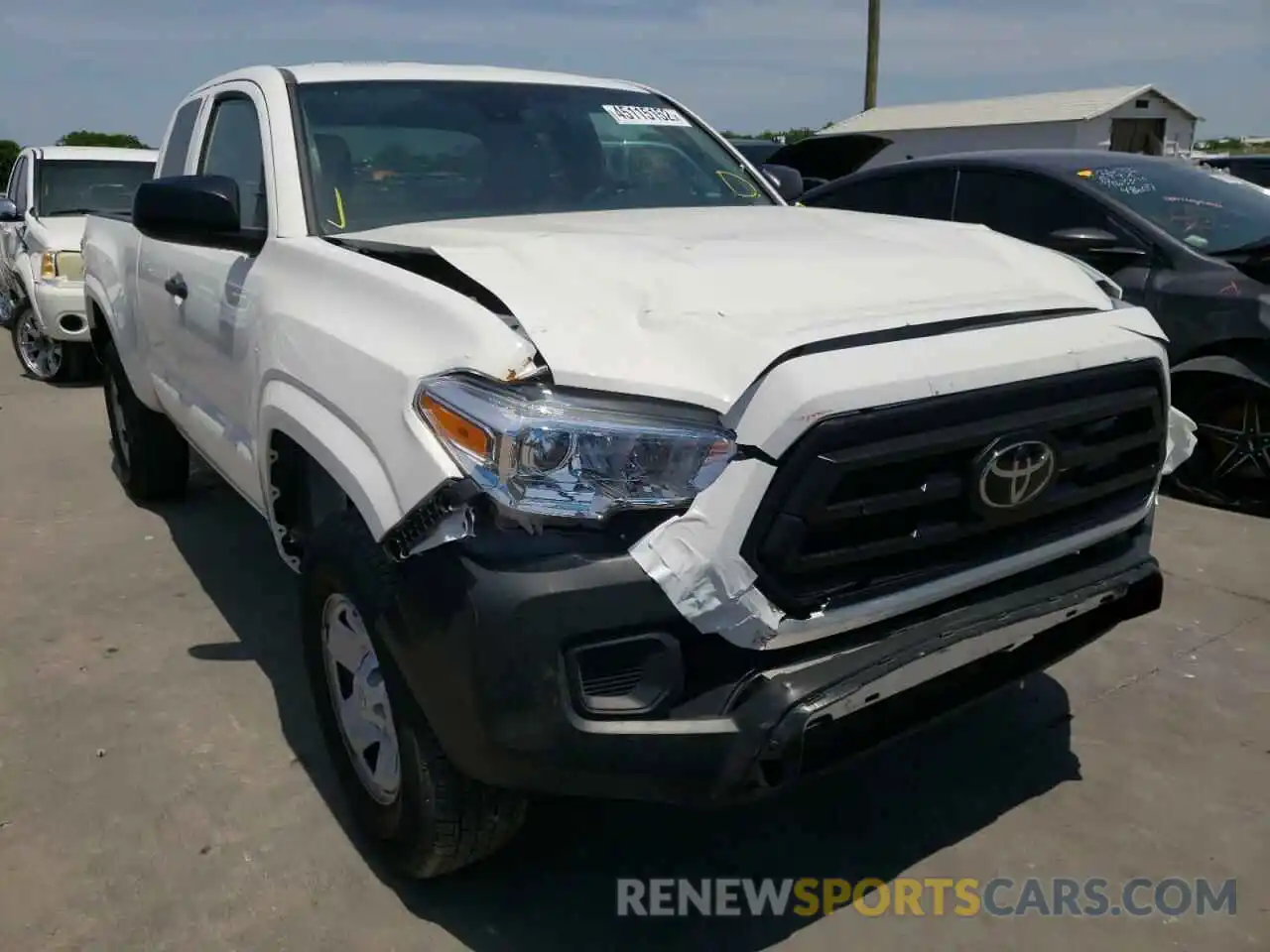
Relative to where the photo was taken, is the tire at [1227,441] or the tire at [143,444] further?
the tire at [143,444]

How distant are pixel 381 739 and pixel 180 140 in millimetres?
→ 3139

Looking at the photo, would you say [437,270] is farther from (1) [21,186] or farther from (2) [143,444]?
(1) [21,186]

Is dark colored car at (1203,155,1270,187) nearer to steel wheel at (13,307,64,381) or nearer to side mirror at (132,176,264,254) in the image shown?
side mirror at (132,176,264,254)

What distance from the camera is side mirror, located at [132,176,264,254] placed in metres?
3.08


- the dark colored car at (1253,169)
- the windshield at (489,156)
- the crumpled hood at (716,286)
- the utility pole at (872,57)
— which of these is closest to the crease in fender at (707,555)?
the crumpled hood at (716,286)

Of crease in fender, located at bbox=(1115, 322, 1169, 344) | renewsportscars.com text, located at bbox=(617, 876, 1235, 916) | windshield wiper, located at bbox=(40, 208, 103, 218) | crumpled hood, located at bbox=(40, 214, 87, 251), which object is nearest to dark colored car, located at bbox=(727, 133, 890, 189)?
crumpled hood, located at bbox=(40, 214, 87, 251)

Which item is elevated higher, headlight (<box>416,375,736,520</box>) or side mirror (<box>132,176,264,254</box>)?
side mirror (<box>132,176,264,254</box>)

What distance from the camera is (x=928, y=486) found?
7.19 feet

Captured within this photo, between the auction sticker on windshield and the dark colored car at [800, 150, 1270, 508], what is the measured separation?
7.29ft

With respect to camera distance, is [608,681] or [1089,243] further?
[1089,243]

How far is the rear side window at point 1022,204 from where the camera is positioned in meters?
5.71

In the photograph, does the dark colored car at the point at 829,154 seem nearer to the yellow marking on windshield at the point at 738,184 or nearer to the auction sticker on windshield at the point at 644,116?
the auction sticker on windshield at the point at 644,116

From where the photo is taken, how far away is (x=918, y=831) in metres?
2.87

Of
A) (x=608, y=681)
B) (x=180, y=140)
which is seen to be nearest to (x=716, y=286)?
(x=608, y=681)
